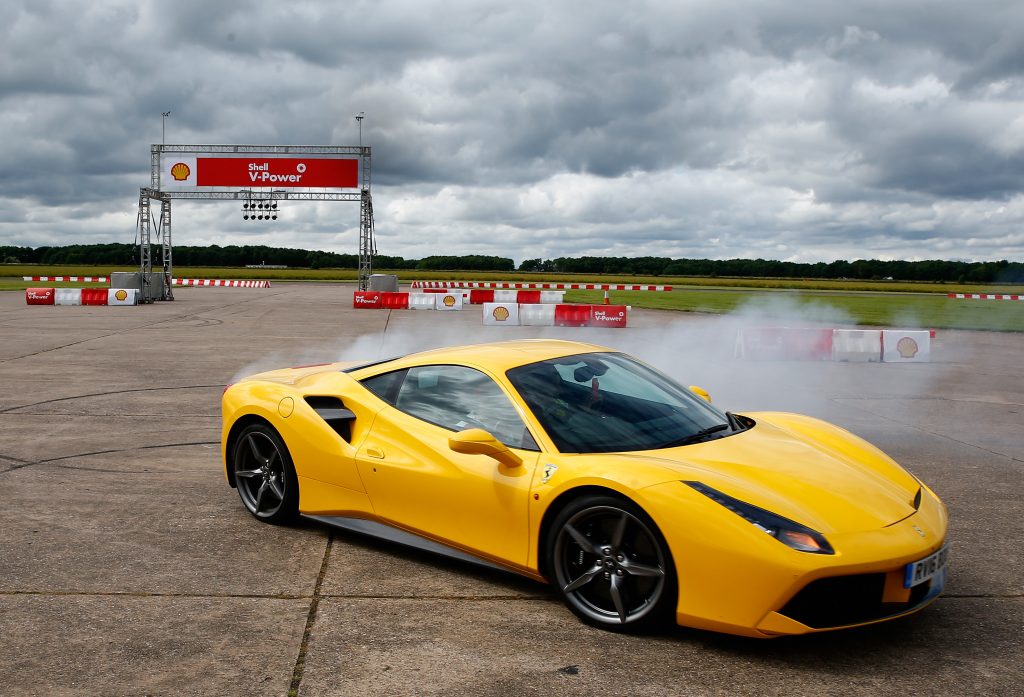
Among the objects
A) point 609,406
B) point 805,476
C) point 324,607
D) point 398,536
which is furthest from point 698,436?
point 324,607

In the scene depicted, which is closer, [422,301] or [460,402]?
[460,402]

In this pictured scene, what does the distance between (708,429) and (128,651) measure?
281cm

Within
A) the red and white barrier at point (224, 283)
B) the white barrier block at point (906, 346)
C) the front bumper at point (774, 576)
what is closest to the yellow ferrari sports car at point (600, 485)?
the front bumper at point (774, 576)

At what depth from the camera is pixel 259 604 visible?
13.1 feet

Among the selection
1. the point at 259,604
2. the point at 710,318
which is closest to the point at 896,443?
the point at 259,604

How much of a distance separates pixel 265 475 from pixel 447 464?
1513mm

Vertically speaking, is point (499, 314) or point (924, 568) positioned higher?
point (499, 314)

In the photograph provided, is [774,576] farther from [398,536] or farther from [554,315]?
[554,315]

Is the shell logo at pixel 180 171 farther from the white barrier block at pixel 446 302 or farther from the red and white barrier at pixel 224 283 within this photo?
the red and white barrier at pixel 224 283

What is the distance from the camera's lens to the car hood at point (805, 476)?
3.56m

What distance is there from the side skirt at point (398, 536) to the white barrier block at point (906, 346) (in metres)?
13.1

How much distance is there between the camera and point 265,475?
17.3 ft

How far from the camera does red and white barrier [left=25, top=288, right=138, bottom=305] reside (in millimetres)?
29938

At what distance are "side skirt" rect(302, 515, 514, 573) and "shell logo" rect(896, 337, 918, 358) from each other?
522 inches
